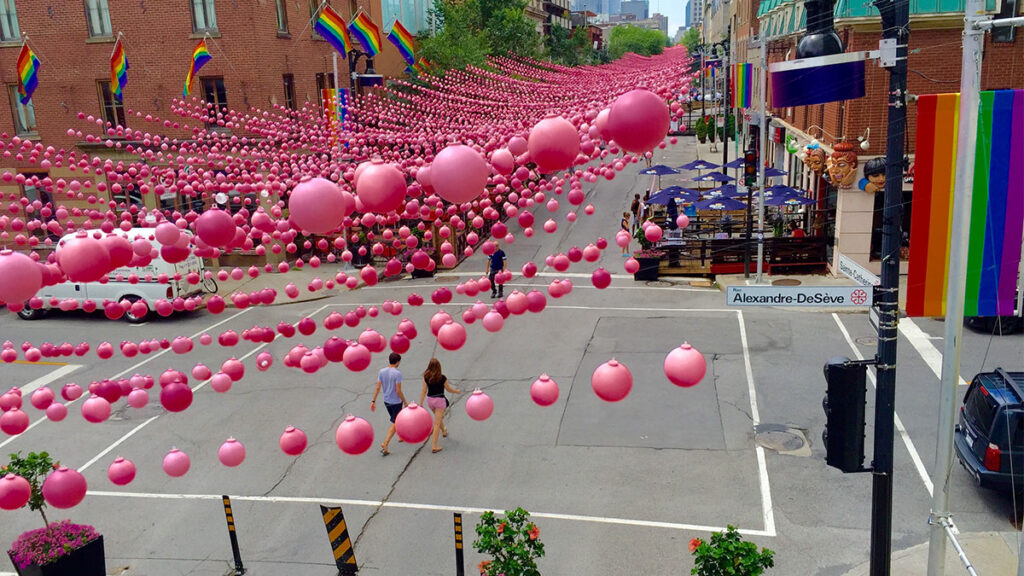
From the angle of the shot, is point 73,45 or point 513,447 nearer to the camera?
point 513,447

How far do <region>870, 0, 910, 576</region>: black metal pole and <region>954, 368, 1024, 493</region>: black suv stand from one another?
8.73 ft

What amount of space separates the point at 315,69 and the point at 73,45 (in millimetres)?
7434

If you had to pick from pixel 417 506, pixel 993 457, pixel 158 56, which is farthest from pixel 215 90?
pixel 993 457

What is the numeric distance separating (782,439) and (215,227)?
9090mm

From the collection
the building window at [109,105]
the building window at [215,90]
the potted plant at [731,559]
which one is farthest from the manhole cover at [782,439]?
the building window at [109,105]

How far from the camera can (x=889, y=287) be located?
673cm

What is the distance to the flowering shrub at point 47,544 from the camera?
26.3ft

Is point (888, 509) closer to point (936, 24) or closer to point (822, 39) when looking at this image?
point (822, 39)

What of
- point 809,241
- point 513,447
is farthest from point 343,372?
point 809,241

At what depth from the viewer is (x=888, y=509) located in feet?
23.3

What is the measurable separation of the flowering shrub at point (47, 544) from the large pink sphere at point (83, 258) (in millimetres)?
4908

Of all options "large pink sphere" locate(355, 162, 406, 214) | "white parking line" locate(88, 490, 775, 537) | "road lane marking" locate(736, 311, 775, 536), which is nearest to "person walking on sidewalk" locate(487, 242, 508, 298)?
"road lane marking" locate(736, 311, 775, 536)

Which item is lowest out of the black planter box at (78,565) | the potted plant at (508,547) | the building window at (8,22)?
the black planter box at (78,565)

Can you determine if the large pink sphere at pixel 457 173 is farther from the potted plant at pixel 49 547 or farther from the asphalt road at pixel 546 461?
the potted plant at pixel 49 547
